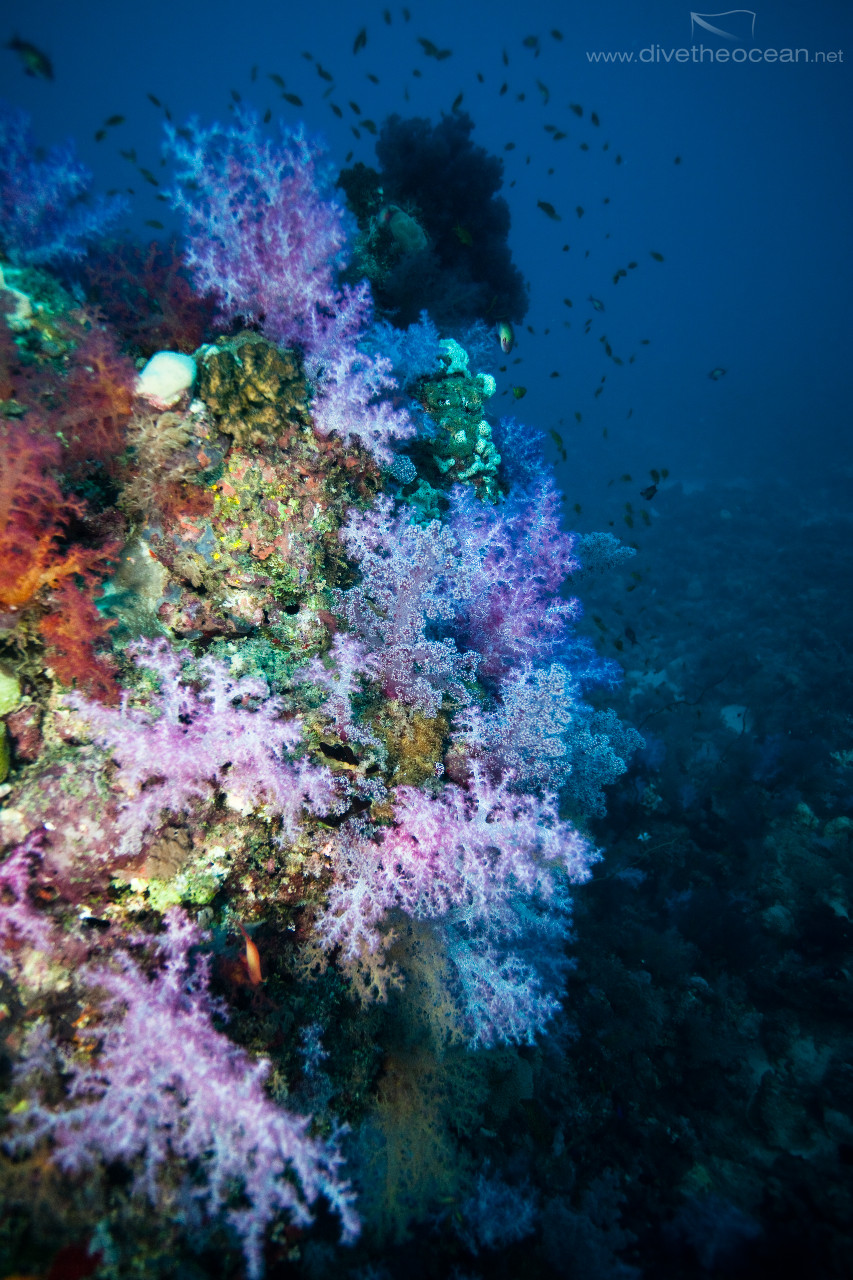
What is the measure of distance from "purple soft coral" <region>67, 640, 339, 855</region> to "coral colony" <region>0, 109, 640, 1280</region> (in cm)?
2

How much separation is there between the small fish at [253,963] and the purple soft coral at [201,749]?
0.56 m

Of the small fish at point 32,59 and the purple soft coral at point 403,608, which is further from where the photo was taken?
the small fish at point 32,59

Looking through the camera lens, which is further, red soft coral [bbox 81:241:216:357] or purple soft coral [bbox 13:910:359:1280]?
red soft coral [bbox 81:241:216:357]

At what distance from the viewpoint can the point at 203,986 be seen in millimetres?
2438

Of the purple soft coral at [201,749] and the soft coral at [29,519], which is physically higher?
Answer: the soft coral at [29,519]

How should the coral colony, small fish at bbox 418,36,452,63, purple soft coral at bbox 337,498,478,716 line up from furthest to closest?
small fish at bbox 418,36,452,63
purple soft coral at bbox 337,498,478,716
the coral colony

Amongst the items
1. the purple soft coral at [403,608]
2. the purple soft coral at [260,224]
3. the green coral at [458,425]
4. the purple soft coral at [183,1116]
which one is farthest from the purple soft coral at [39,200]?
the purple soft coral at [183,1116]

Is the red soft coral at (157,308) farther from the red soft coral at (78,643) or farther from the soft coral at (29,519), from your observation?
the red soft coral at (78,643)

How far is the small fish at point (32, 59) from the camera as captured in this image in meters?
4.98

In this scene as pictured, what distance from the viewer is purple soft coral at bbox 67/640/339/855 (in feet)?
8.64

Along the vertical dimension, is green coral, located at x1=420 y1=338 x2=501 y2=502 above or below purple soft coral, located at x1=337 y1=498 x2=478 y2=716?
above

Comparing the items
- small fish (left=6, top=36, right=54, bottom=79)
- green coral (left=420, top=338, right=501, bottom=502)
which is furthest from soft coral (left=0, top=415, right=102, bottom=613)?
small fish (left=6, top=36, right=54, bottom=79)

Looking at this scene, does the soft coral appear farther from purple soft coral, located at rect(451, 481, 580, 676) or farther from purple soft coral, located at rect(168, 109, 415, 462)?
purple soft coral, located at rect(451, 481, 580, 676)

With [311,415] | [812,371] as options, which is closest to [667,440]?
[812,371]
